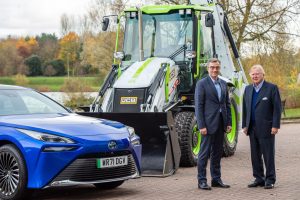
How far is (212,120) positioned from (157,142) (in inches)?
71.3

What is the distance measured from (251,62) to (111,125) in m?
25.9

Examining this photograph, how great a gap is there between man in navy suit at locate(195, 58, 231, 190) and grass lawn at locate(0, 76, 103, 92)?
35098mm

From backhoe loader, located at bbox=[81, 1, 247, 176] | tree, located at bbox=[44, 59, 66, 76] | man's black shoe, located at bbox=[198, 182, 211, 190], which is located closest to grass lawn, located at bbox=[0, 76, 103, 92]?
tree, located at bbox=[44, 59, 66, 76]

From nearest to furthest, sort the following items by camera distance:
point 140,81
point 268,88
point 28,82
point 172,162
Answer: point 268,88
point 172,162
point 140,81
point 28,82

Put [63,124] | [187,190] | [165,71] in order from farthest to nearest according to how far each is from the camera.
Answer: [165,71], [187,190], [63,124]

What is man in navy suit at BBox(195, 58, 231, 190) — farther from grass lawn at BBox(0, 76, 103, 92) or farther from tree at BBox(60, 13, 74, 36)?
tree at BBox(60, 13, 74, 36)

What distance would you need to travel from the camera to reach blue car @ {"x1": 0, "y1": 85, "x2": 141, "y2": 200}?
862 cm

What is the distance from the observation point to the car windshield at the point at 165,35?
47.2 feet

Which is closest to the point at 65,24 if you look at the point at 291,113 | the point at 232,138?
the point at 291,113

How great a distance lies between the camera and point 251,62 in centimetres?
3481

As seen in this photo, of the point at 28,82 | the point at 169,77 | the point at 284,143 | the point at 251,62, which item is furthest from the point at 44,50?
the point at 169,77

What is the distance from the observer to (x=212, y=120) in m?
10.2

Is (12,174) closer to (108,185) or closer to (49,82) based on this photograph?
(108,185)

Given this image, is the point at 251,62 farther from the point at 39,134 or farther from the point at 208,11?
the point at 39,134
